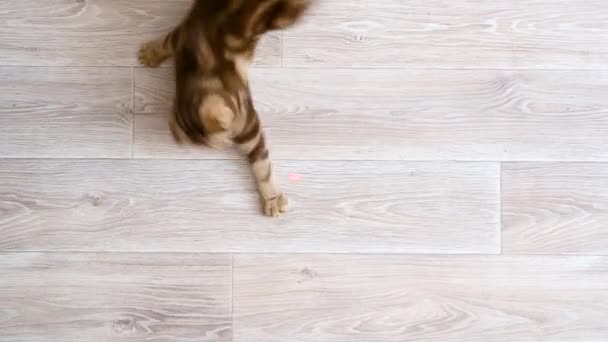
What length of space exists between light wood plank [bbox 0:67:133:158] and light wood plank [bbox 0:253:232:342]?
0.23 metres

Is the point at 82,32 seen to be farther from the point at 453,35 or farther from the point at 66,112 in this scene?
the point at 453,35

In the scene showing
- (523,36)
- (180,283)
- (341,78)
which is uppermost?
(523,36)

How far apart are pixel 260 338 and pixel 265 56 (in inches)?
24.0

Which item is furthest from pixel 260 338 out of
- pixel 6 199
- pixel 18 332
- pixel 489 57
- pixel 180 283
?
pixel 489 57

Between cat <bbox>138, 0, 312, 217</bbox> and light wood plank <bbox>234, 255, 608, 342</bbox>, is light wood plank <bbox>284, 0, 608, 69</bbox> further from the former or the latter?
light wood plank <bbox>234, 255, 608, 342</bbox>

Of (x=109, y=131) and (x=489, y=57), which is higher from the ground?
(x=489, y=57)

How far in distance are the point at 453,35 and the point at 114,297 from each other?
3.07ft

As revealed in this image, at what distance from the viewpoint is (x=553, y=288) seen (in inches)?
53.9

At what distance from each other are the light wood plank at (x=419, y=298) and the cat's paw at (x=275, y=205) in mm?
99

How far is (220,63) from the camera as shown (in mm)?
1142

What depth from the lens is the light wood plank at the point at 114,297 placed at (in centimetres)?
135

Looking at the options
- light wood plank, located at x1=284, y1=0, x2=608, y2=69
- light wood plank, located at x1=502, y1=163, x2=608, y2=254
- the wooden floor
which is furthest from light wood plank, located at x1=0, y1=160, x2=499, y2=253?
light wood plank, located at x1=284, y1=0, x2=608, y2=69

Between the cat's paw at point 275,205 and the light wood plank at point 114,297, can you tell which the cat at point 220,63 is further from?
the light wood plank at point 114,297

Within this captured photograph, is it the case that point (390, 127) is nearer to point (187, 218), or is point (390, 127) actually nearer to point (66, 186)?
point (187, 218)
